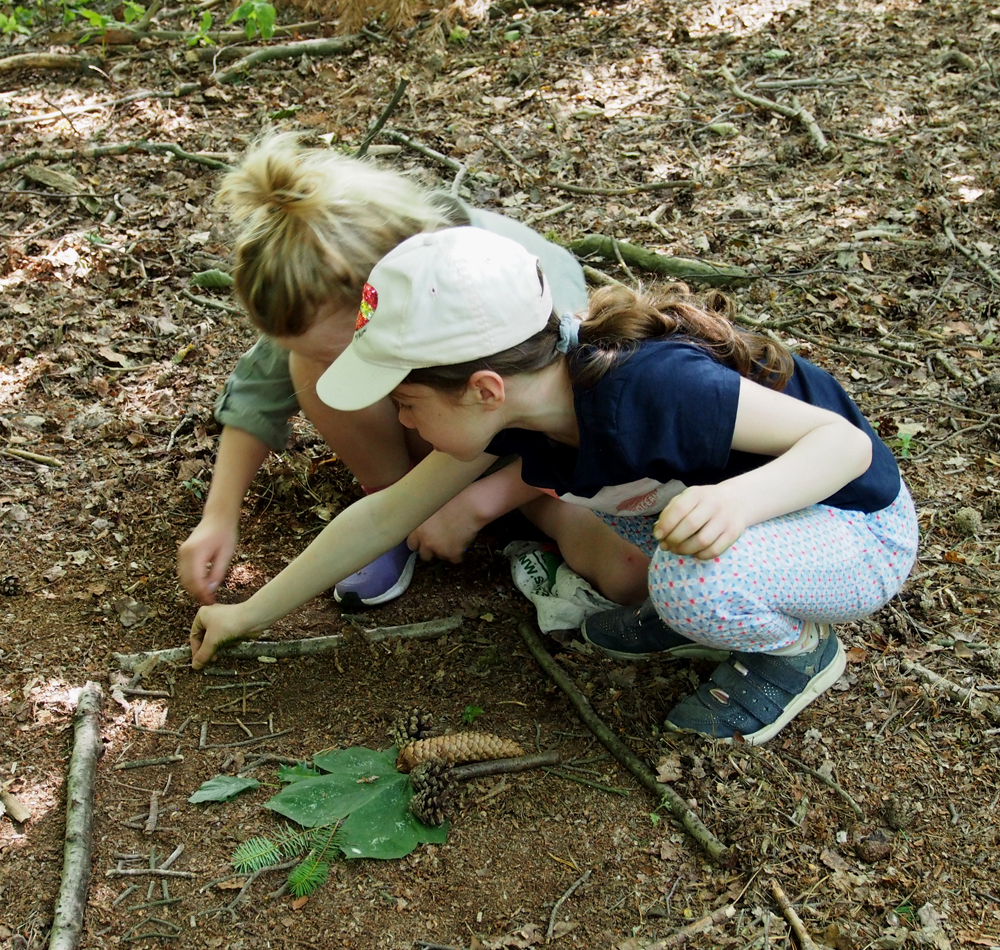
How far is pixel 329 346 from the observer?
7.34ft

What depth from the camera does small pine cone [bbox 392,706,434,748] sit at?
2.26 m

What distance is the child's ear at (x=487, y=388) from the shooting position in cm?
184

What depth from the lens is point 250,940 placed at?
1.84 metres

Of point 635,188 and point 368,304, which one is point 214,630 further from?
point 635,188

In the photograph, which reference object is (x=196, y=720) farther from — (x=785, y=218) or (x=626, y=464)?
(x=785, y=218)

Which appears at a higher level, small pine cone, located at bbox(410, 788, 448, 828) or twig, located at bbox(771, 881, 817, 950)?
twig, located at bbox(771, 881, 817, 950)

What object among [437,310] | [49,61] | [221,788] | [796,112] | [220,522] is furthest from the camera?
[49,61]

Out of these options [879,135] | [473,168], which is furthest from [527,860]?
[879,135]

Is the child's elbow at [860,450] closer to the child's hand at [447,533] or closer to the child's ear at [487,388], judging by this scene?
the child's ear at [487,388]

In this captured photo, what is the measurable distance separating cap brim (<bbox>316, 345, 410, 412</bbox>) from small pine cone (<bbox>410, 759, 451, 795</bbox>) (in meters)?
0.83

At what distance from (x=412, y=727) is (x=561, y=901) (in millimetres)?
568

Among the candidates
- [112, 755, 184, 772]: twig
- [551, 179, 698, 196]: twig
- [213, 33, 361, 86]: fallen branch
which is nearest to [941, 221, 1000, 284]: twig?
[551, 179, 698, 196]: twig

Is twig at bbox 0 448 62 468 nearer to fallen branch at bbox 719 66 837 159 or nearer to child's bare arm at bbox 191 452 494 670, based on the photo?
child's bare arm at bbox 191 452 494 670

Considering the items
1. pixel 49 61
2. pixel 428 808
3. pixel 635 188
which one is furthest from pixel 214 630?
pixel 49 61
